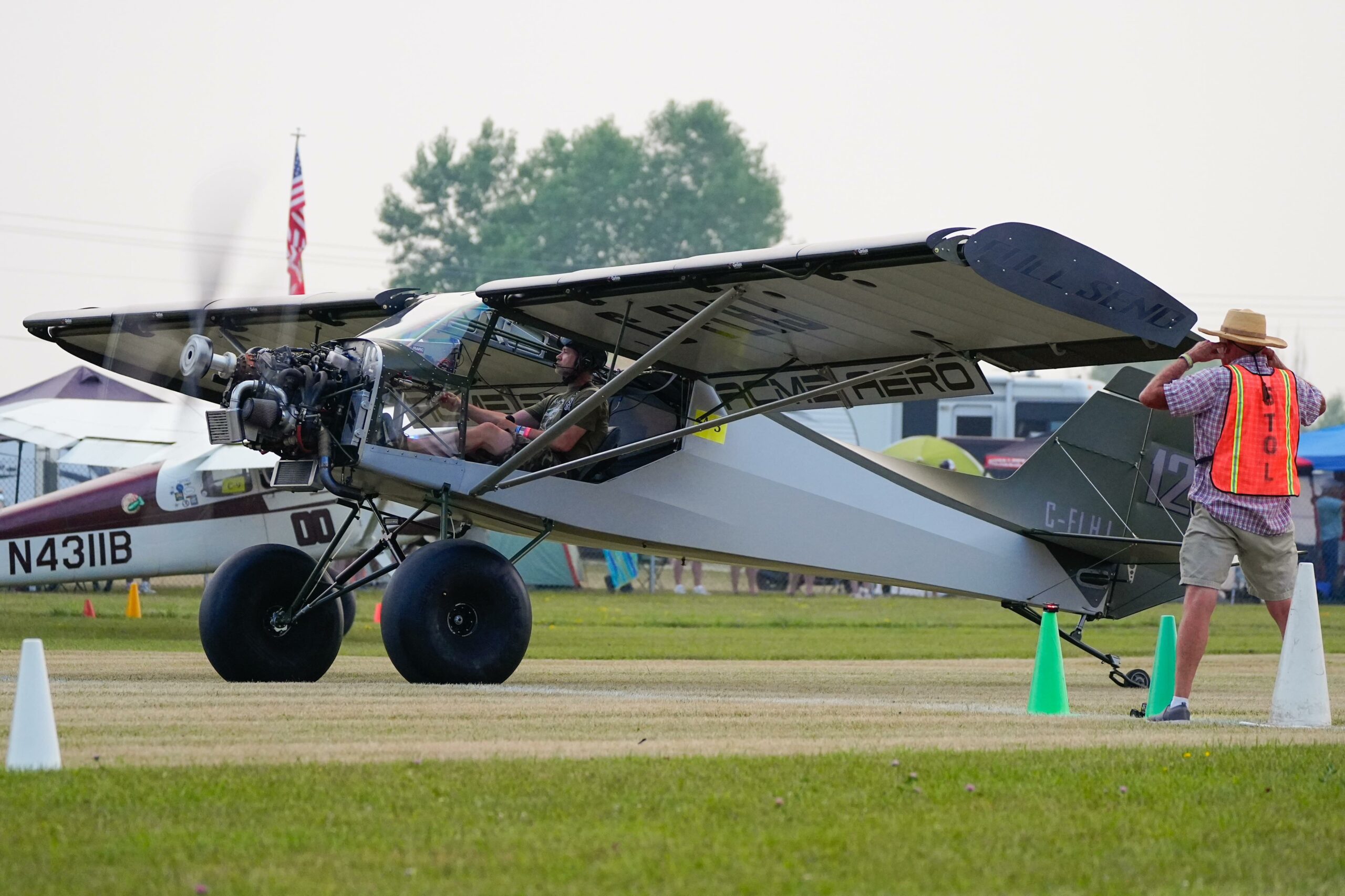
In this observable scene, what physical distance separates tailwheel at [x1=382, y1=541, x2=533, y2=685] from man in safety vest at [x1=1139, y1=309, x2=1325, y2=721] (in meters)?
4.05

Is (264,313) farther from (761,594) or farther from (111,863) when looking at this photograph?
(761,594)

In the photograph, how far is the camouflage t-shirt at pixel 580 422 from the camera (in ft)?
35.8

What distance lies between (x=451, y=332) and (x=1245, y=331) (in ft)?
16.7

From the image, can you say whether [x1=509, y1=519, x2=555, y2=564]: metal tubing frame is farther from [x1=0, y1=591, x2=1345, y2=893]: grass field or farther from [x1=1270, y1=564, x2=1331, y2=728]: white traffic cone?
[x1=1270, y1=564, x2=1331, y2=728]: white traffic cone

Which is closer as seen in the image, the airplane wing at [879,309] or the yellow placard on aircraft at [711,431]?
the airplane wing at [879,309]

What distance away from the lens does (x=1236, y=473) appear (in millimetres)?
7781

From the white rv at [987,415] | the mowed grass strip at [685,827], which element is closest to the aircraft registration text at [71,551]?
the mowed grass strip at [685,827]

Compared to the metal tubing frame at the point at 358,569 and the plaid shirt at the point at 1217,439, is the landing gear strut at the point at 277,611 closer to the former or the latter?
the metal tubing frame at the point at 358,569

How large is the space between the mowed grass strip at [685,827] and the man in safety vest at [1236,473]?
173 cm

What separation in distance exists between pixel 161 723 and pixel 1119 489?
891cm

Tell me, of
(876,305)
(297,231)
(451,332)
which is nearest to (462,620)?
(451,332)

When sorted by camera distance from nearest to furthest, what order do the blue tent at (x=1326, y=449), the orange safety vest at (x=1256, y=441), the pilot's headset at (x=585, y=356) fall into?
1. the orange safety vest at (x=1256, y=441)
2. the pilot's headset at (x=585, y=356)
3. the blue tent at (x=1326, y=449)

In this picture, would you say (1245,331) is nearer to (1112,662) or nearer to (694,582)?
(1112,662)

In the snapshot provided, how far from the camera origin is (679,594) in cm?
3403
